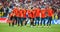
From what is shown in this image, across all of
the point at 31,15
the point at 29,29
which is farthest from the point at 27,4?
the point at 29,29

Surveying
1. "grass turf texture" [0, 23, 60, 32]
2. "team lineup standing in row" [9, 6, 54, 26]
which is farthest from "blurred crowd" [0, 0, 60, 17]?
"grass turf texture" [0, 23, 60, 32]

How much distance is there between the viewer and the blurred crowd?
2.79m

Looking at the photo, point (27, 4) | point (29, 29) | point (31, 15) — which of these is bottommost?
point (29, 29)

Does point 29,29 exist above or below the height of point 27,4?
below

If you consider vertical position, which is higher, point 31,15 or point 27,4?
point 27,4

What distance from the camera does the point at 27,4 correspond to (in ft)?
9.16

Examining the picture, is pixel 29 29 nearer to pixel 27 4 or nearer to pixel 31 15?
pixel 31 15

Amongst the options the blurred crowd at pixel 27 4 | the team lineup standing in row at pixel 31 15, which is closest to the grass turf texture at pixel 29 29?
the team lineup standing in row at pixel 31 15

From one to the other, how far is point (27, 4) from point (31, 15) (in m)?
0.18

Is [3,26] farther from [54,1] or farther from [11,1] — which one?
[54,1]

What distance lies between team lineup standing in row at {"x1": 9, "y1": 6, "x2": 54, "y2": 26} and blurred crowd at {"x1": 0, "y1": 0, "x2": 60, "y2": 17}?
2.1 inches

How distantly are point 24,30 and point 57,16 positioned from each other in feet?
1.86

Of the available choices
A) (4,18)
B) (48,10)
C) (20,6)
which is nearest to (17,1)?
(20,6)

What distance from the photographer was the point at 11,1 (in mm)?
2814
